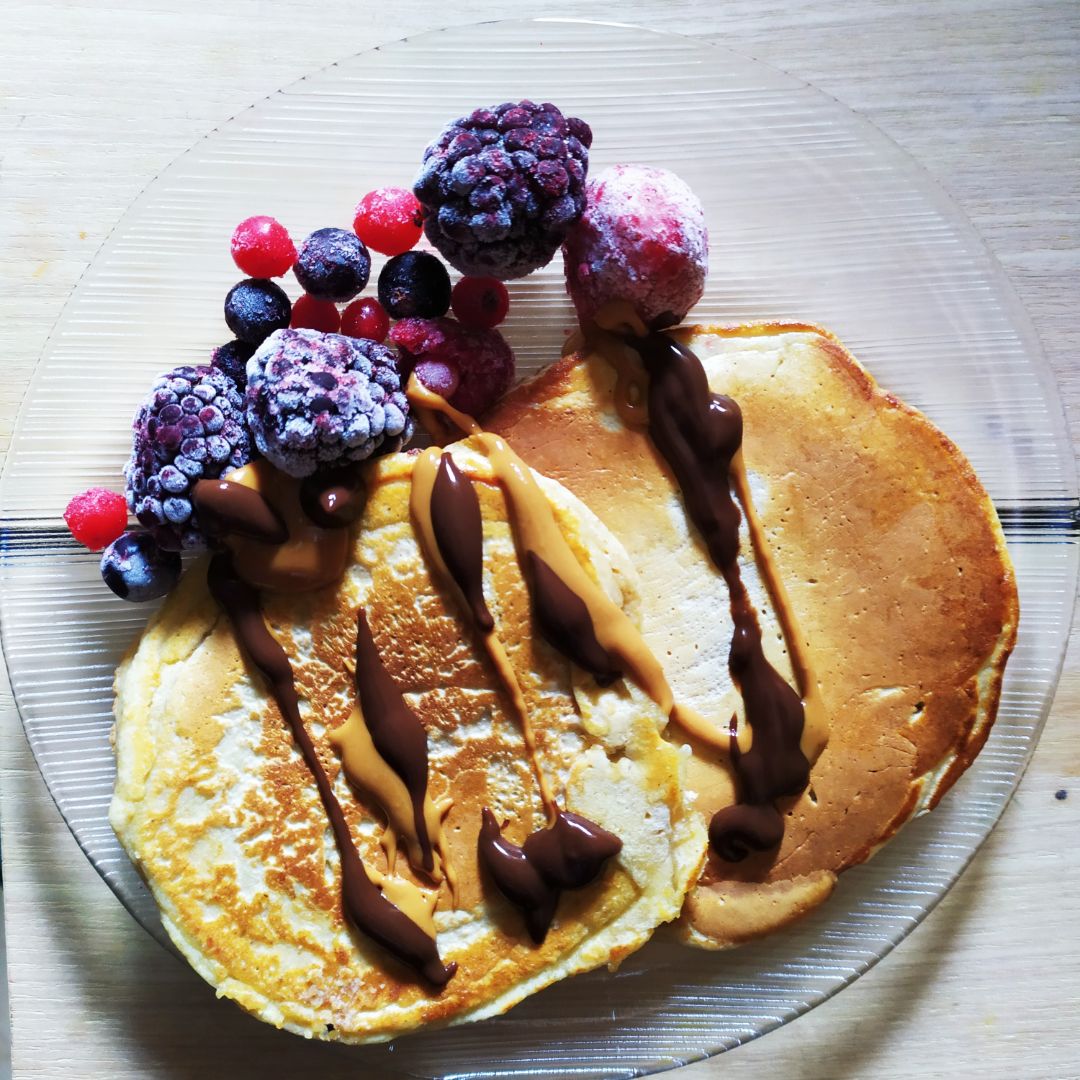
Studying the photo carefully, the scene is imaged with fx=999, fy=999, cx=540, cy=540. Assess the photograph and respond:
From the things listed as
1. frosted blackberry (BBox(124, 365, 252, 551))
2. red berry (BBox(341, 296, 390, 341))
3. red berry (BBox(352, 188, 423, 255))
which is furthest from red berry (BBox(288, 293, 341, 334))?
frosted blackberry (BBox(124, 365, 252, 551))

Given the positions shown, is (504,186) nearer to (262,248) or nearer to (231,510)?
(262,248)

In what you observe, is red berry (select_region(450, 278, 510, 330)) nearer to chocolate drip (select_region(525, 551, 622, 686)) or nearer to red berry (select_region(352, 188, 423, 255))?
red berry (select_region(352, 188, 423, 255))

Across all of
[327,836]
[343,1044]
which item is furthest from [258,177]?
[343,1044]

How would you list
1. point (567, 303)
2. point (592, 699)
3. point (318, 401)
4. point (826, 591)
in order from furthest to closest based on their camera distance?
1. point (567, 303)
2. point (826, 591)
3. point (592, 699)
4. point (318, 401)

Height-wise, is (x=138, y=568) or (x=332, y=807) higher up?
(x=138, y=568)

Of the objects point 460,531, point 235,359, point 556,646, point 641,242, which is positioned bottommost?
point 556,646

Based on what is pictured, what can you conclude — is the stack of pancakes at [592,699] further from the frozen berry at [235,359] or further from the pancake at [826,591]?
the frozen berry at [235,359]

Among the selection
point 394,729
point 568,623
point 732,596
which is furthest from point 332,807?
point 732,596
